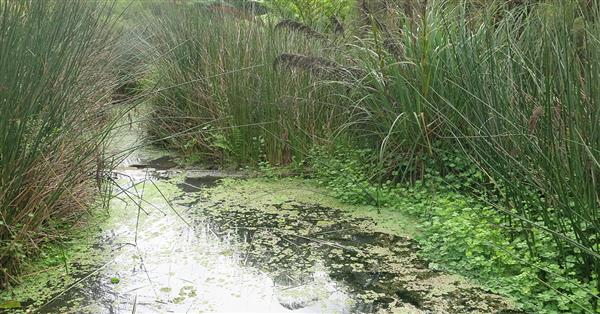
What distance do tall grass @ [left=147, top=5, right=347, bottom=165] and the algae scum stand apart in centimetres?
Answer: 85

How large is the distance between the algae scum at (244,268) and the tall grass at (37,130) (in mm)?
192

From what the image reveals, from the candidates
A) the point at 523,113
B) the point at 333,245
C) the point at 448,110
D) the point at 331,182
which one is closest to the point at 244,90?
the point at 331,182

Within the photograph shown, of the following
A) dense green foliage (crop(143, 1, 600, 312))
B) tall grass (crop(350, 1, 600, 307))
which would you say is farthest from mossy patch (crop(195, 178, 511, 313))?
tall grass (crop(350, 1, 600, 307))

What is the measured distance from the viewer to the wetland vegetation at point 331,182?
7.96 feet

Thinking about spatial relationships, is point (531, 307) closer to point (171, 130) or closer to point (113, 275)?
point (113, 275)

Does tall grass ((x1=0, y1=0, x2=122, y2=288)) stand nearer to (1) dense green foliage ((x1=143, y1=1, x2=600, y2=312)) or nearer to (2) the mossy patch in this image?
(1) dense green foliage ((x1=143, y1=1, x2=600, y2=312))

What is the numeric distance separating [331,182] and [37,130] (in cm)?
185

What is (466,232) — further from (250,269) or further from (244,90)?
(244,90)

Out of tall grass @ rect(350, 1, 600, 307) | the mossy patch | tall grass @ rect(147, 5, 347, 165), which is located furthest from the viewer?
tall grass @ rect(147, 5, 347, 165)

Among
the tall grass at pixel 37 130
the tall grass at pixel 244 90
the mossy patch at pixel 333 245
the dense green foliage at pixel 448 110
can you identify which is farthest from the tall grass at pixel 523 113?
the tall grass at pixel 37 130

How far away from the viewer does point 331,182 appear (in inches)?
159

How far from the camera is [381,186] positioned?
3822mm

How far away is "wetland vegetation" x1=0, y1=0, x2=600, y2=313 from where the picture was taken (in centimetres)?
243

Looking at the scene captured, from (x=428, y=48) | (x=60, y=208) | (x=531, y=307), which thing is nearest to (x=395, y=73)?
(x=428, y=48)
